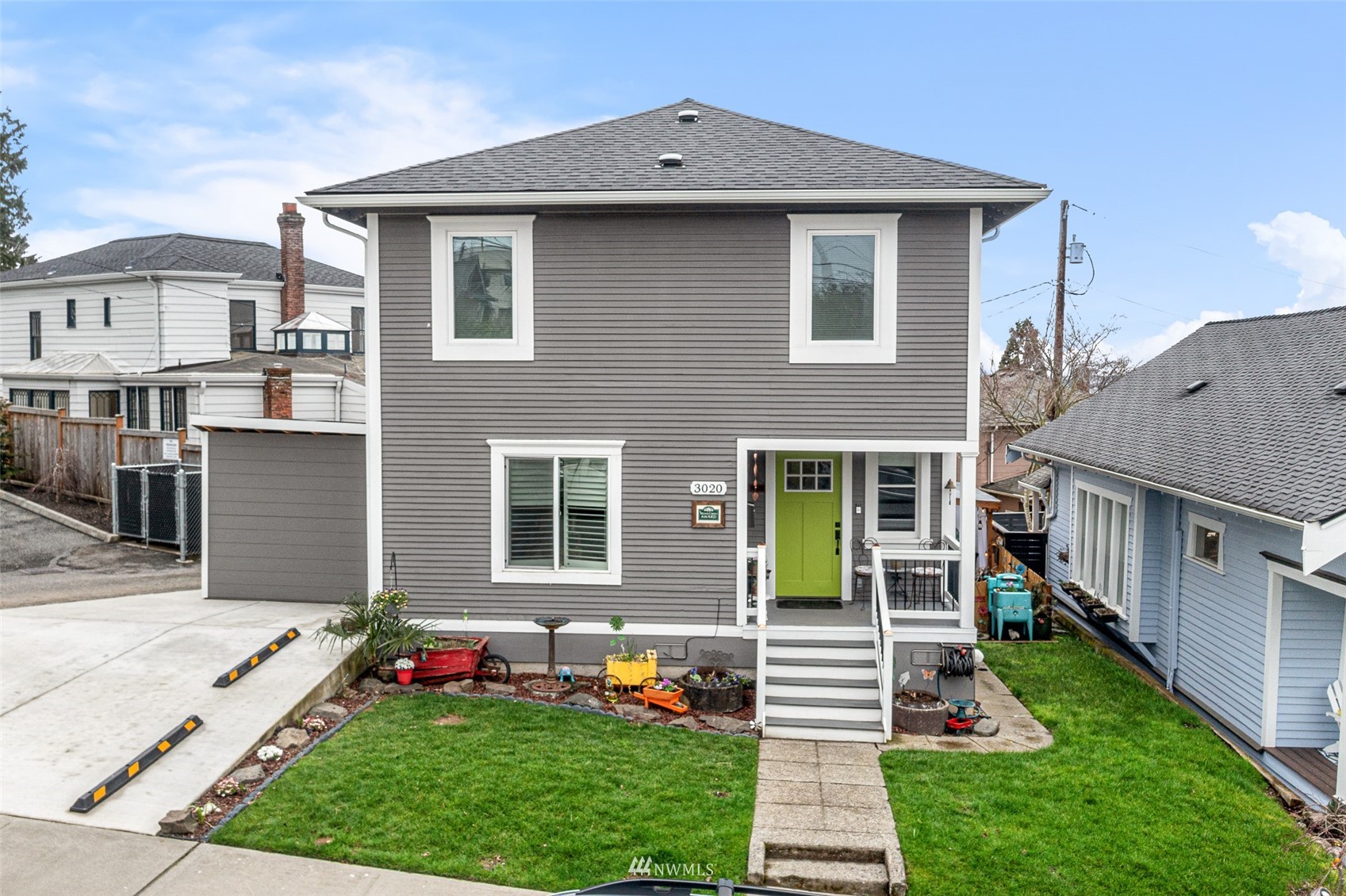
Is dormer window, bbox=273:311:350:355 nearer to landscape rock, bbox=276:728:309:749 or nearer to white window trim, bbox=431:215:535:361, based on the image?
white window trim, bbox=431:215:535:361

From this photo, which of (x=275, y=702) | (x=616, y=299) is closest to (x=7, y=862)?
(x=275, y=702)

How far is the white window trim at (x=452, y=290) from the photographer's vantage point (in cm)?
1085

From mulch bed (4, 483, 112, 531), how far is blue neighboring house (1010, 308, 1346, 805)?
59.2ft

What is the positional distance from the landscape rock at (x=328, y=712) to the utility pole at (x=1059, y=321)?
767 inches

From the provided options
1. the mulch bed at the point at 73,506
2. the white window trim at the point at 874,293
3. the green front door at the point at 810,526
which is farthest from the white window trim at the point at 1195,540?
the mulch bed at the point at 73,506

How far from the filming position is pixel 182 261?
2498 centimetres

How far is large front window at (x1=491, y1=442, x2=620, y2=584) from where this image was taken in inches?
431

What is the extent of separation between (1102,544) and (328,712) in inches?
440

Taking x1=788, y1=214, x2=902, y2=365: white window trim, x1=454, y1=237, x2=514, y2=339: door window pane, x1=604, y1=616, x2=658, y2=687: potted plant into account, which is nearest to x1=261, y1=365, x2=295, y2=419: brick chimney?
x1=454, y1=237, x2=514, y2=339: door window pane

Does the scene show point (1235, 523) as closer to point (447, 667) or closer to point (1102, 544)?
point (1102, 544)

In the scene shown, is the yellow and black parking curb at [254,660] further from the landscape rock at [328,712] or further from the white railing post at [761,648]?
the white railing post at [761,648]

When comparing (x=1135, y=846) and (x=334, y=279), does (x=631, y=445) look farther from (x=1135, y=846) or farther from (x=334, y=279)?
(x=334, y=279)

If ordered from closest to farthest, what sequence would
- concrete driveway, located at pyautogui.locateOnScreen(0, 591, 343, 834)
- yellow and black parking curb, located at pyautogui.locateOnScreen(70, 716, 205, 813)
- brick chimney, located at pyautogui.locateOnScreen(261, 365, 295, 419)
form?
1. yellow and black parking curb, located at pyautogui.locateOnScreen(70, 716, 205, 813)
2. concrete driveway, located at pyautogui.locateOnScreen(0, 591, 343, 834)
3. brick chimney, located at pyautogui.locateOnScreen(261, 365, 295, 419)

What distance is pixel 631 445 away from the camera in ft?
35.8
